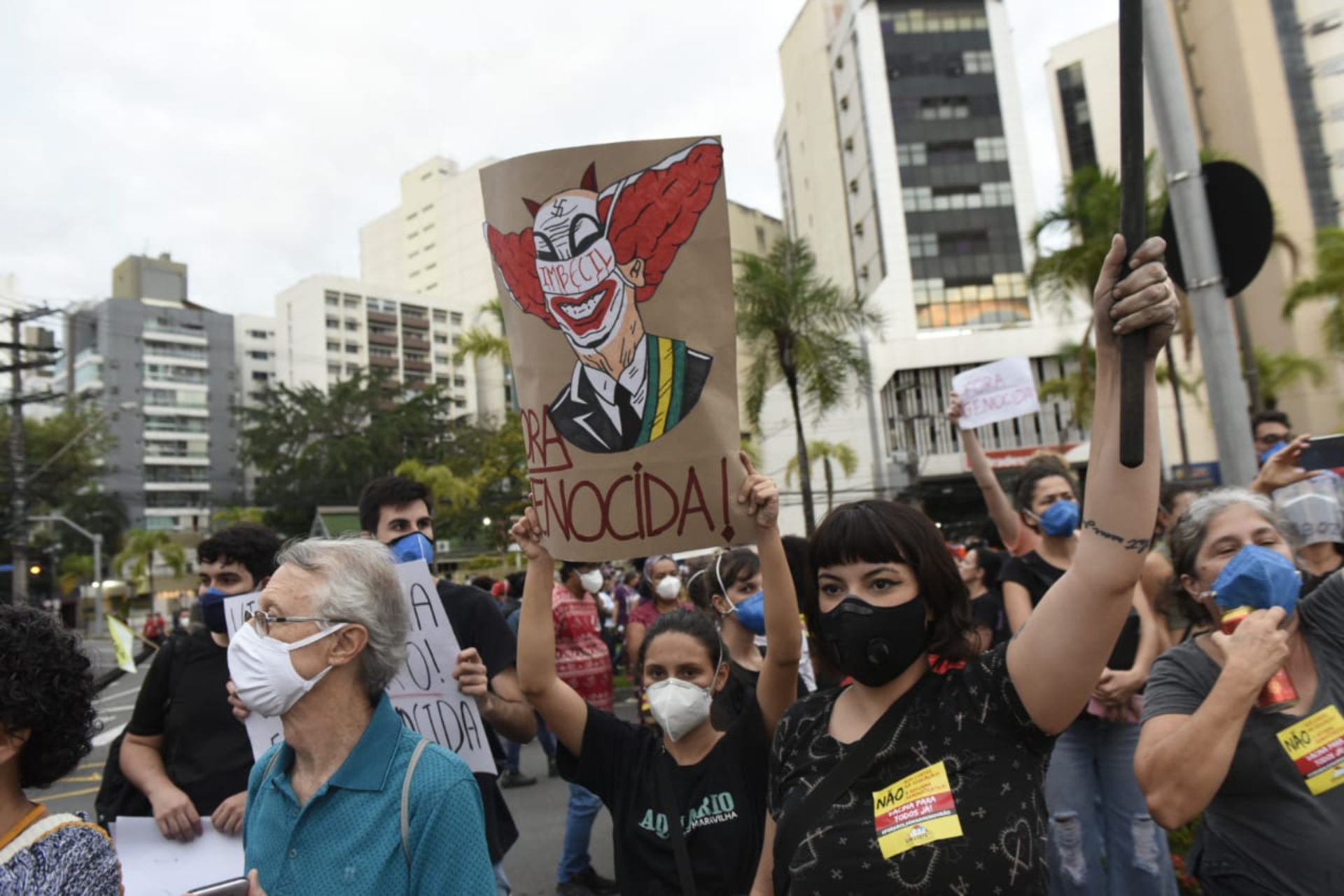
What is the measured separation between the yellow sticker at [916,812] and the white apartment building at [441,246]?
80048mm

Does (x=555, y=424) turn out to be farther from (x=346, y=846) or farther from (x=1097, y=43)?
(x=1097, y=43)

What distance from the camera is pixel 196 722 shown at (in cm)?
327

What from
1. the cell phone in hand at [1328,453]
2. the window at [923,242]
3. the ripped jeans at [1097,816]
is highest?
the window at [923,242]

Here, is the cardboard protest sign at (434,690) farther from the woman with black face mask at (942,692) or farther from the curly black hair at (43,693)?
the woman with black face mask at (942,692)

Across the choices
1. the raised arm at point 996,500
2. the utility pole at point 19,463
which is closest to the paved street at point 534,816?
the raised arm at point 996,500

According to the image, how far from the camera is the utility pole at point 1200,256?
15.1ft

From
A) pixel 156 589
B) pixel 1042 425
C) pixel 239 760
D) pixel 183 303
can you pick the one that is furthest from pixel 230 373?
pixel 239 760

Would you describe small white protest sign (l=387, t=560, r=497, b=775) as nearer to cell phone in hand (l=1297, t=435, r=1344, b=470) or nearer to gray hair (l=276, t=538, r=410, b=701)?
gray hair (l=276, t=538, r=410, b=701)

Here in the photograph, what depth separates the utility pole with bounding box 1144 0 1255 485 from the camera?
4.60 metres

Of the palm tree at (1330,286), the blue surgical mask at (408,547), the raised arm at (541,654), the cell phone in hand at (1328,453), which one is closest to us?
the raised arm at (541,654)

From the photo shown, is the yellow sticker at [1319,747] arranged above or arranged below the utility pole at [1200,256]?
below

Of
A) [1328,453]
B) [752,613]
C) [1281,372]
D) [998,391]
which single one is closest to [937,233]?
[1281,372]

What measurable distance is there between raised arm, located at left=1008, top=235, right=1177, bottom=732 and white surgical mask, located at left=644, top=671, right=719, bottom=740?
123 cm

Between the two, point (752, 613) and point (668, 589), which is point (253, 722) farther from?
point (668, 589)
